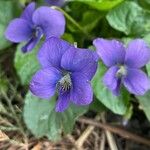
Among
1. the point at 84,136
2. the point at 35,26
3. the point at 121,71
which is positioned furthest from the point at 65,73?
the point at 84,136

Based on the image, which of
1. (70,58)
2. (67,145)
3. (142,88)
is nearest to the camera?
(70,58)

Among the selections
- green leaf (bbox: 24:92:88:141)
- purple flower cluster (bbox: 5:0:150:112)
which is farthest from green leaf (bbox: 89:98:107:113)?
purple flower cluster (bbox: 5:0:150:112)

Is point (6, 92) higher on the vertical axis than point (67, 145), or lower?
higher

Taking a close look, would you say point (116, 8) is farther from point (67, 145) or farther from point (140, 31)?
point (67, 145)

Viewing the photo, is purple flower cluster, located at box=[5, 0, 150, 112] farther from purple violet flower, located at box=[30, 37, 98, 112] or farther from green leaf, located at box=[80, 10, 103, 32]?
green leaf, located at box=[80, 10, 103, 32]

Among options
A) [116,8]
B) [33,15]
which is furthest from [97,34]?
[33,15]

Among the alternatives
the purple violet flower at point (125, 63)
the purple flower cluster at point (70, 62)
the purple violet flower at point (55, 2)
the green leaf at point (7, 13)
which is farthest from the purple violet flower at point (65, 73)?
the green leaf at point (7, 13)

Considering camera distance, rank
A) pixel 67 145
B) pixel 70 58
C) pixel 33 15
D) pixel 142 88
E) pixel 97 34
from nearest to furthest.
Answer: pixel 70 58 → pixel 142 88 → pixel 33 15 → pixel 67 145 → pixel 97 34

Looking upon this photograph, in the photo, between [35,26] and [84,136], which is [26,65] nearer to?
[35,26]
